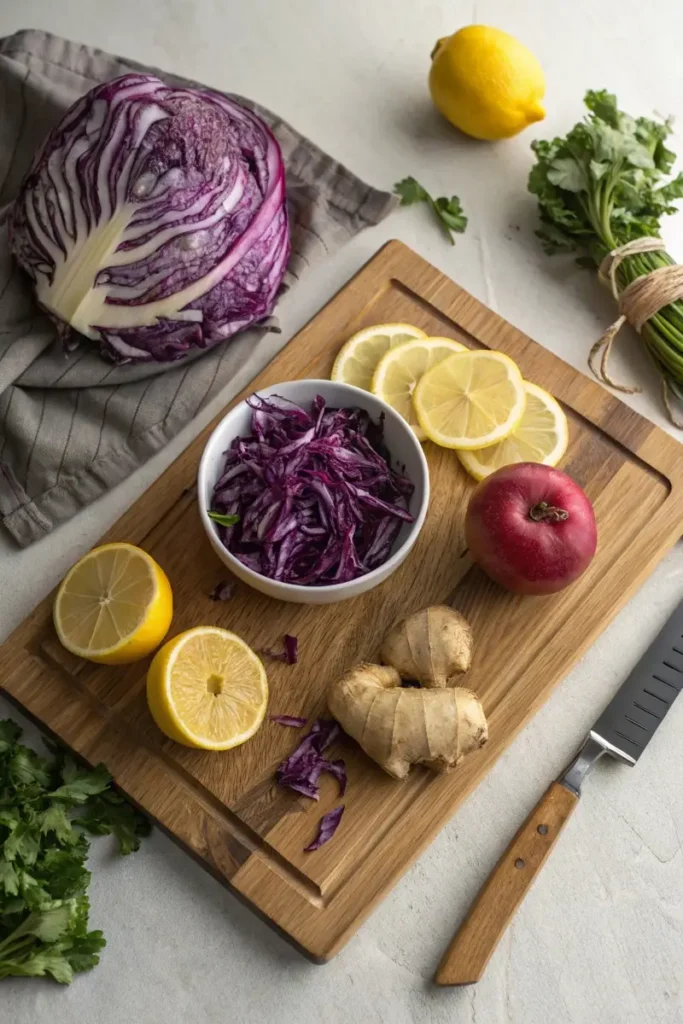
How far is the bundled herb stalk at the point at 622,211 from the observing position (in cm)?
310

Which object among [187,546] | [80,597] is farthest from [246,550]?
[80,597]

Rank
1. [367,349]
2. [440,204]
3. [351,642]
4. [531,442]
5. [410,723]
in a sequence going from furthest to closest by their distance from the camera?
[440,204] → [367,349] → [531,442] → [351,642] → [410,723]

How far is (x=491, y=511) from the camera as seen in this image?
2.68m

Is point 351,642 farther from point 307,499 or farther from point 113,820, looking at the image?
point 113,820

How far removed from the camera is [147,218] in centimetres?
279

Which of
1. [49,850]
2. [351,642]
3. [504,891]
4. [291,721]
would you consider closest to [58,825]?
[49,850]

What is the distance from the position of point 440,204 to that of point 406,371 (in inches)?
27.3

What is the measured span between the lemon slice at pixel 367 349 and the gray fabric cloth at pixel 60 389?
28 centimetres

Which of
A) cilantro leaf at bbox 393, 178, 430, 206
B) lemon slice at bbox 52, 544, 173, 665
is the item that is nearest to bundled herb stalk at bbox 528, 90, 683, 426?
cilantro leaf at bbox 393, 178, 430, 206

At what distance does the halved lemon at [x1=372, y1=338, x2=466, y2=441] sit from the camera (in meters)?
2.96

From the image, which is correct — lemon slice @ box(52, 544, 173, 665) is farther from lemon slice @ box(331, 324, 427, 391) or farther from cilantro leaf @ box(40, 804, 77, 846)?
lemon slice @ box(331, 324, 427, 391)

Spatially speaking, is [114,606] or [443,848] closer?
[114,606]

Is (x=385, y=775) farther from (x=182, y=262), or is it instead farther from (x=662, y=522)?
(x=182, y=262)

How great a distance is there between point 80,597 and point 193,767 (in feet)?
1.65
